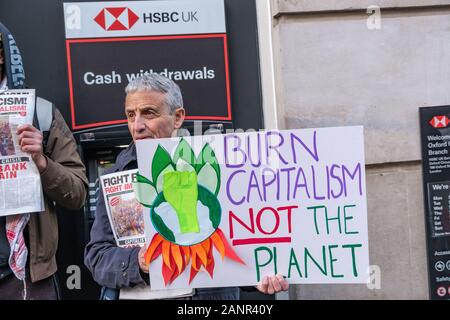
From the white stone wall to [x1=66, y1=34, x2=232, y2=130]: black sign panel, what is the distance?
0.43 metres

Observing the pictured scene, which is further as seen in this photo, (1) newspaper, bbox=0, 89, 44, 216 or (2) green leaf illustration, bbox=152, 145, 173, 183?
(1) newspaper, bbox=0, 89, 44, 216

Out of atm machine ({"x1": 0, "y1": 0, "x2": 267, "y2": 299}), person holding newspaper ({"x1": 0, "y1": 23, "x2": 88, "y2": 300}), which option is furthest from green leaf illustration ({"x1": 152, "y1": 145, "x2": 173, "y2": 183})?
atm machine ({"x1": 0, "y1": 0, "x2": 267, "y2": 299})

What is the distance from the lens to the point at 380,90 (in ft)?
15.9

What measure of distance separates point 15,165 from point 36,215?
0.97 feet

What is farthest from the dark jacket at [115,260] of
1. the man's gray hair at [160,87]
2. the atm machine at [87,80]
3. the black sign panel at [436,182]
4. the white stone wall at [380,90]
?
the black sign panel at [436,182]

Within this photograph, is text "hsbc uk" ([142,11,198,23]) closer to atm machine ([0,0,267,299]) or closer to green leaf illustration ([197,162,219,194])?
atm machine ([0,0,267,299])

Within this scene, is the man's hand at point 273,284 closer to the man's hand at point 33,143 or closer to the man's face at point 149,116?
the man's face at point 149,116

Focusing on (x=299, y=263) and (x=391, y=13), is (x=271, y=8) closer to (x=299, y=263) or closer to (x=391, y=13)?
(x=391, y=13)

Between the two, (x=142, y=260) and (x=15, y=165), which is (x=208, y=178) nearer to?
(x=142, y=260)

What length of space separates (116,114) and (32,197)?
1.10 metres

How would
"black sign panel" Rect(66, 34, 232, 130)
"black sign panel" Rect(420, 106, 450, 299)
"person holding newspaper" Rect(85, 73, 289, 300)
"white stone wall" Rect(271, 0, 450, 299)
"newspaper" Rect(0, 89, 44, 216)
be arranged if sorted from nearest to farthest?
"person holding newspaper" Rect(85, 73, 289, 300) → "newspaper" Rect(0, 89, 44, 216) → "black sign panel" Rect(66, 34, 232, 130) → "white stone wall" Rect(271, 0, 450, 299) → "black sign panel" Rect(420, 106, 450, 299)

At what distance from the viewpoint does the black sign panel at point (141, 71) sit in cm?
456

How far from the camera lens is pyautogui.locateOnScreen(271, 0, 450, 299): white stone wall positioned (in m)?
4.78

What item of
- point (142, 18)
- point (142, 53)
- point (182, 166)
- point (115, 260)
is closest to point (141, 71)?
point (142, 53)
